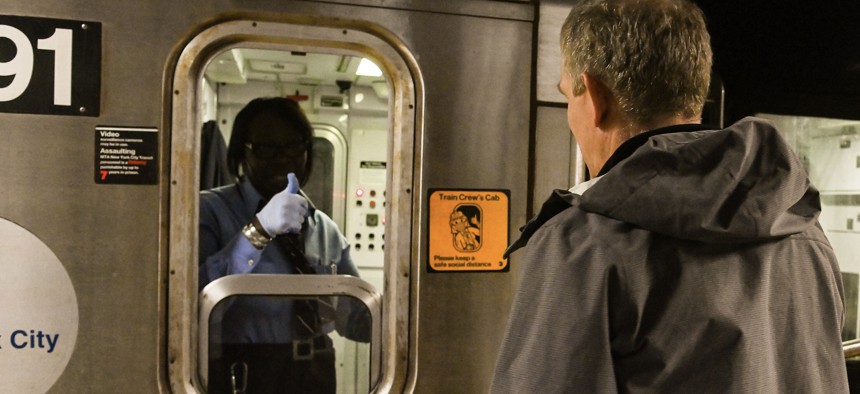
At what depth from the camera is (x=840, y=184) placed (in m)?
3.06

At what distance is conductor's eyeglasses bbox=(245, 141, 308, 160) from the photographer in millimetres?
2135

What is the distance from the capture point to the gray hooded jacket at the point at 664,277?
0.87m

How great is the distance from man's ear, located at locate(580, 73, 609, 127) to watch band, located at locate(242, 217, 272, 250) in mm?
1242

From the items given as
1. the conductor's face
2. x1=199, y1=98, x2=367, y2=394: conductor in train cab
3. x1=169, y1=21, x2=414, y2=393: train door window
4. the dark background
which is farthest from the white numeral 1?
the dark background

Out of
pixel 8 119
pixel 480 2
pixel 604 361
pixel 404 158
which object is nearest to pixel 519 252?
pixel 404 158

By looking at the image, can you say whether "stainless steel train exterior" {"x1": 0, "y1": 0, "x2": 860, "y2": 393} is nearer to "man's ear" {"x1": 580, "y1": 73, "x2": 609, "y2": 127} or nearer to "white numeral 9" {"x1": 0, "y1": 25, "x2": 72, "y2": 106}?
"white numeral 9" {"x1": 0, "y1": 25, "x2": 72, "y2": 106}

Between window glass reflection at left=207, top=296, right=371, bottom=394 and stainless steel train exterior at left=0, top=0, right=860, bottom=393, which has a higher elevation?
stainless steel train exterior at left=0, top=0, right=860, bottom=393

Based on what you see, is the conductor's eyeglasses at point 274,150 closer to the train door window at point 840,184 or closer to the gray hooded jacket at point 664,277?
the gray hooded jacket at point 664,277

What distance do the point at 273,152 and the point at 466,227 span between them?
723 millimetres

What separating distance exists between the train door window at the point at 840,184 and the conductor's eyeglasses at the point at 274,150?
217 cm

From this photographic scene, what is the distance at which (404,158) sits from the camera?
6.27 feet

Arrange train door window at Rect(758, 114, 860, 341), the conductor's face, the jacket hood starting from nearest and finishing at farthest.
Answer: the jacket hood < the conductor's face < train door window at Rect(758, 114, 860, 341)

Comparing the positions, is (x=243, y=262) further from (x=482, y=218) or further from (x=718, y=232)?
(x=718, y=232)

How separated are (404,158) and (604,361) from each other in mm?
1147
